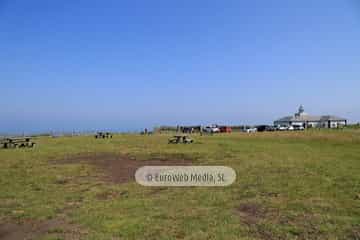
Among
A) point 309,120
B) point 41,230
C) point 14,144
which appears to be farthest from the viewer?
point 309,120

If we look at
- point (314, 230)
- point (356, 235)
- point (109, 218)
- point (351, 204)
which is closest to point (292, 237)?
point (314, 230)

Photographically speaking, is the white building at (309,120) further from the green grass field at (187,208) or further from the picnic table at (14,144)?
the green grass field at (187,208)

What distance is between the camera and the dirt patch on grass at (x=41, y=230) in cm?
474

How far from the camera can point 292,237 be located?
180 inches

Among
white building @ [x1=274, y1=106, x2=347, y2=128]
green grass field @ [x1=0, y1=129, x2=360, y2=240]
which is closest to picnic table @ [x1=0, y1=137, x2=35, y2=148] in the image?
green grass field @ [x1=0, y1=129, x2=360, y2=240]

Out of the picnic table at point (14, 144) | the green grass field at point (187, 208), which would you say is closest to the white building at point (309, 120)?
the picnic table at point (14, 144)

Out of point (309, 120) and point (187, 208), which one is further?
point (309, 120)

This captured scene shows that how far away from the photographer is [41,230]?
5.00m

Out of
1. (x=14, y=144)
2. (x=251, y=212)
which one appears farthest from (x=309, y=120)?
(x=251, y=212)

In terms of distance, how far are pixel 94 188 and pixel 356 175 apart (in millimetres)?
7753

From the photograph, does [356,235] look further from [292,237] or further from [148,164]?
[148,164]

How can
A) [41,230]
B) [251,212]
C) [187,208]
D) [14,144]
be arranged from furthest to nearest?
[14,144]
[187,208]
[251,212]
[41,230]

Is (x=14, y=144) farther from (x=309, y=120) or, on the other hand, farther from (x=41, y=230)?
(x=309, y=120)

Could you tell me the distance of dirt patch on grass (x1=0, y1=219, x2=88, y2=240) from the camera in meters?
4.74
